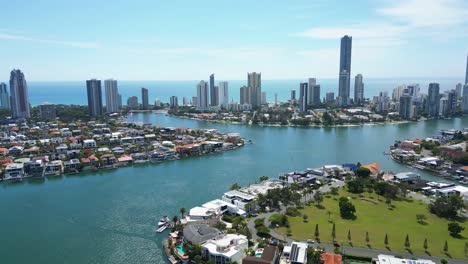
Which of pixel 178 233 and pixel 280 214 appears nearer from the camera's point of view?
pixel 178 233

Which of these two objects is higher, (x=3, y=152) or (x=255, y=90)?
(x=255, y=90)

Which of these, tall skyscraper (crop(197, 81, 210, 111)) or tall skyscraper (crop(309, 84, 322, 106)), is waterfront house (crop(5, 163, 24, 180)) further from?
tall skyscraper (crop(309, 84, 322, 106))

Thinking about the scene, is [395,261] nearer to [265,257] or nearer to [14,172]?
[265,257]

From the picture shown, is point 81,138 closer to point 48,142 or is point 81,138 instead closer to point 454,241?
point 48,142

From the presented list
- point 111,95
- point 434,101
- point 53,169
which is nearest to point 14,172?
point 53,169

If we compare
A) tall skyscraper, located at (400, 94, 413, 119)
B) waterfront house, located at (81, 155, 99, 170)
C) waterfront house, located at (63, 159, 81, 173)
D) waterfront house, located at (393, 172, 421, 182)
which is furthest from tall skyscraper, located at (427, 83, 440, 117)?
waterfront house, located at (63, 159, 81, 173)

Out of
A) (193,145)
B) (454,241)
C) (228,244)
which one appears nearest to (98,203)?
(228,244)
